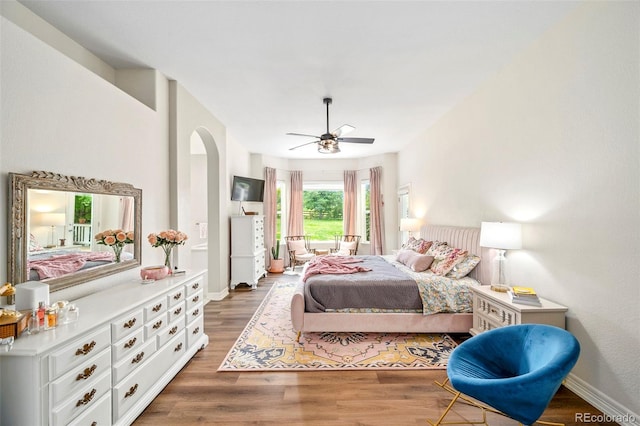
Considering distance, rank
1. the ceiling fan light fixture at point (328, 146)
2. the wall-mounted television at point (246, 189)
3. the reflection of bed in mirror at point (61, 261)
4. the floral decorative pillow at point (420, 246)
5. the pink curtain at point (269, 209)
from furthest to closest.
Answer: the pink curtain at point (269, 209), the wall-mounted television at point (246, 189), the floral decorative pillow at point (420, 246), the ceiling fan light fixture at point (328, 146), the reflection of bed in mirror at point (61, 261)

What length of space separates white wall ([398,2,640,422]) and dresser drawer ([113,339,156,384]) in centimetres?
331

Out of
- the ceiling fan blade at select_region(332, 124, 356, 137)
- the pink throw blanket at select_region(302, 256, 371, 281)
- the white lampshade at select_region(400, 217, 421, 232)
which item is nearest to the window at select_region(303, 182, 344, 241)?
the white lampshade at select_region(400, 217, 421, 232)

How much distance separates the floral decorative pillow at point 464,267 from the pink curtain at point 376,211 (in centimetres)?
344

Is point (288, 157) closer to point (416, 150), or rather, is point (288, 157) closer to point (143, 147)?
point (416, 150)

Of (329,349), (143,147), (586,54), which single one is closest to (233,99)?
(143,147)

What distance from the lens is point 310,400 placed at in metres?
2.15

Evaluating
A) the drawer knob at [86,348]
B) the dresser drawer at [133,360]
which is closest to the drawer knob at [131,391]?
the dresser drawer at [133,360]

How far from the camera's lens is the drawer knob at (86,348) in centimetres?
153

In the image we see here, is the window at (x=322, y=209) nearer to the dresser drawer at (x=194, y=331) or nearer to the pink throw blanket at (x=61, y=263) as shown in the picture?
the dresser drawer at (x=194, y=331)

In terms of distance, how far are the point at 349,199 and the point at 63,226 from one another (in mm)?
6088

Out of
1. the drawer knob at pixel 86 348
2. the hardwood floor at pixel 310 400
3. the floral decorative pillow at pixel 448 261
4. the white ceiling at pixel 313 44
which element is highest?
the white ceiling at pixel 313 44

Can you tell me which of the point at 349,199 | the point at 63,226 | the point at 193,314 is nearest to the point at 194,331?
the point at 193,314

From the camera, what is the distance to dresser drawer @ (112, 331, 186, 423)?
5.90 feet

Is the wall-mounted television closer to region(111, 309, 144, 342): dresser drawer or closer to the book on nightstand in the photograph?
region(111, 309, 144, 342): dresser drawer
